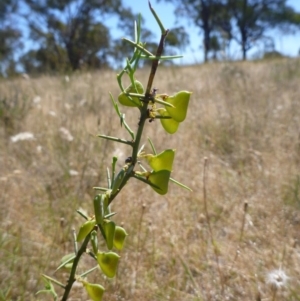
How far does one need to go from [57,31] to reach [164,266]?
1457 centimetres

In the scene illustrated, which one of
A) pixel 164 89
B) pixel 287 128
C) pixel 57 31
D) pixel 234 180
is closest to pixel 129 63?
pixel 234 180

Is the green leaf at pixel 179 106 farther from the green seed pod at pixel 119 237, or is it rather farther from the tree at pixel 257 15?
the tree at pixel 257 15

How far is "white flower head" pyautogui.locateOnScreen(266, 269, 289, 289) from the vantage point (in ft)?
2.99

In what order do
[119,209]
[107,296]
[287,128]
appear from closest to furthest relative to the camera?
[107,296]
[119,209]
[287,128]

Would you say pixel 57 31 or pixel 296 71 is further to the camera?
pixel 57 31

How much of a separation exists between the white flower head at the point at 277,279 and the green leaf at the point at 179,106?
0.55m

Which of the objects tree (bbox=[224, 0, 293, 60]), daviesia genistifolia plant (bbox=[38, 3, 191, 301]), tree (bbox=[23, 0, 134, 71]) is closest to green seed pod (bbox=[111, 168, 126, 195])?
daviesia genistifolia plant (bbox=[38, 3, 191, 301])

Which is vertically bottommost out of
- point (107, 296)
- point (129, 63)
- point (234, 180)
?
point (107, 296)

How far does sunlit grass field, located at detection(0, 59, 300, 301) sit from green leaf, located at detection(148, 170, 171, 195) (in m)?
0.41

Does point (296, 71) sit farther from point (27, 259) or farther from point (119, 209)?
point (27, 259)

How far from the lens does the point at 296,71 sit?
3.95 metres

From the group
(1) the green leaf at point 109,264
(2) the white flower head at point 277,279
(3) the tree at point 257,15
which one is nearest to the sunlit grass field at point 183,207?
(2) the white flower head at point 277,279

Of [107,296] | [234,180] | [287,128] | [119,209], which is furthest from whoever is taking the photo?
[287,128]

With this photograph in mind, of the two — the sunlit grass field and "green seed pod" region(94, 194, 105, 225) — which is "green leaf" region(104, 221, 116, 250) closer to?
"green seed pod" region(94, 194, 105, 225)
